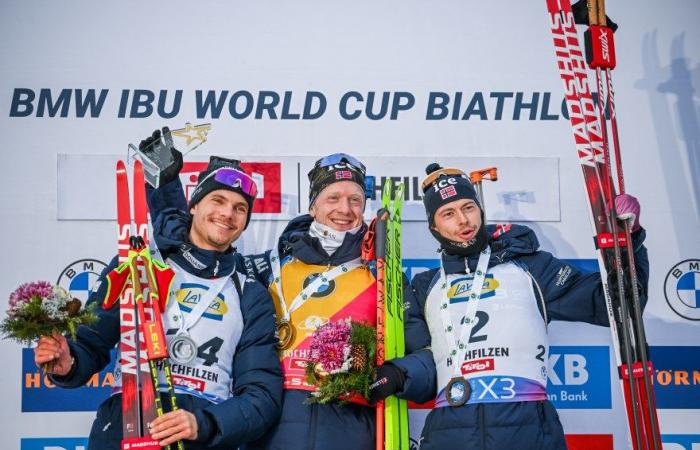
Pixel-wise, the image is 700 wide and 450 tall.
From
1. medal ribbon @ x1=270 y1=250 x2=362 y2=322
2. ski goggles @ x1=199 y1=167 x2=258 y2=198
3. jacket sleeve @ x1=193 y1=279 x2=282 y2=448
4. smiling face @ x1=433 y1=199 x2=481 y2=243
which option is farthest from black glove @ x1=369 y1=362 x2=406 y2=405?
ski goggles @ x1=199 y1=167 x2=258 y2=198

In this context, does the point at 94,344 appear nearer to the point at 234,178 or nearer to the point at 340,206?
the point at 234,178

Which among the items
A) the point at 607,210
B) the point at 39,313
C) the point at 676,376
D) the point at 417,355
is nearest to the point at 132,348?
the point at 39,313

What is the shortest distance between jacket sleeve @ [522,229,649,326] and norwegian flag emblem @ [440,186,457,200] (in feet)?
1.52

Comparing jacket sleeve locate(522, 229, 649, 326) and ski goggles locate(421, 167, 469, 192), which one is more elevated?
ski goggles locate(421, 167, 469, 192)

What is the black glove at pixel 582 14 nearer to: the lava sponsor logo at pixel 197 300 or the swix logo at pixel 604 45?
the swix logo at pixel 604 45

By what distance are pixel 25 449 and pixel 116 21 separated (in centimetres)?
240

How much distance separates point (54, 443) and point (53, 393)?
27 cm

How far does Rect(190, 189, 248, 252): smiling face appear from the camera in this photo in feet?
13.7

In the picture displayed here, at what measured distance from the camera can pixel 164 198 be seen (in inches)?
181

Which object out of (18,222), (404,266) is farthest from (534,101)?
(18,222)

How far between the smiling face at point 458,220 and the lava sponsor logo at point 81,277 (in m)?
1.93

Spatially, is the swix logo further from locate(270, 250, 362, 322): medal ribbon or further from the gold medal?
the gold medal

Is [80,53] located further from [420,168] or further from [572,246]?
[572,246]

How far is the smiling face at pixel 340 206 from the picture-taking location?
14.4ft
